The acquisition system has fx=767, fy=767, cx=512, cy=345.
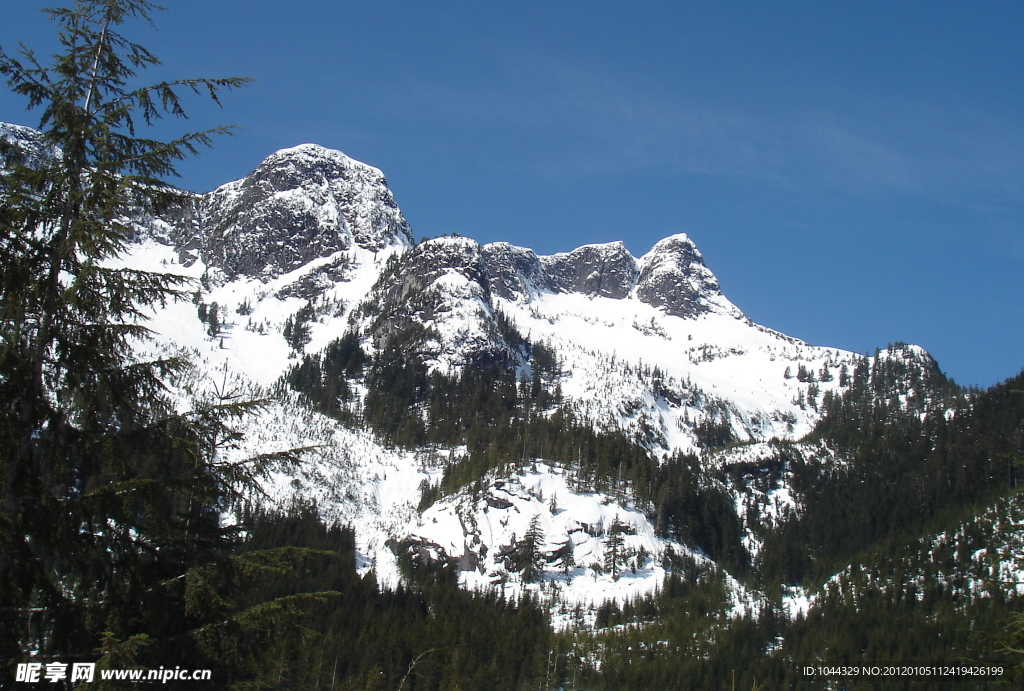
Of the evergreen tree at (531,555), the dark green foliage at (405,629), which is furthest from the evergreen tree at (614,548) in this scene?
the dark green foliage at (405,629)

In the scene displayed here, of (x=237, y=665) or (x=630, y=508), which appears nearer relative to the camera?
(x=237, y=665)

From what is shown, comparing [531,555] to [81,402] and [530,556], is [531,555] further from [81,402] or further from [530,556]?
[81,402]

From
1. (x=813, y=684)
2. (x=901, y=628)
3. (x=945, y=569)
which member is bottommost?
(x=813, y=684)

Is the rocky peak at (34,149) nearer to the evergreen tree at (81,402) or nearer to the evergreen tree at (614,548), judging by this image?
the evergreen tree at (81,402)

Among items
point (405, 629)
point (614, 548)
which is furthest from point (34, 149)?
point (614, 548)

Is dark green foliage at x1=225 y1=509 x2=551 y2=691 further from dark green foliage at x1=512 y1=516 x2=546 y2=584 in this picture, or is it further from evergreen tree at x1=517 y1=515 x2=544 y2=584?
dark green foliage at x1=512 y1=516 x2=546 y2=584

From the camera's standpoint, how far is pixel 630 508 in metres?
194

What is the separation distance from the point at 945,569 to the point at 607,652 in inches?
3372

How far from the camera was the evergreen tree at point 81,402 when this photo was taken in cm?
1243

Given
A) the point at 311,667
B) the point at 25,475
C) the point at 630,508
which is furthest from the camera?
the point at 630,508

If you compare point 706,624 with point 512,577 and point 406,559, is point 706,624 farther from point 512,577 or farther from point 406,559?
point 406,559

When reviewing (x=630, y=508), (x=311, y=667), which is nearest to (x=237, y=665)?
(x=311, y=667)

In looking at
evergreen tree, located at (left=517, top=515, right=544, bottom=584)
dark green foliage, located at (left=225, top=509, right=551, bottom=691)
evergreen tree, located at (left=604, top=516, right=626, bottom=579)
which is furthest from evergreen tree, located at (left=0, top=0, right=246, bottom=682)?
evergreen tree, located at (left=604, top=516, right=626, bottom=579)

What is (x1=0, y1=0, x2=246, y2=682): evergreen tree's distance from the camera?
12430mm
